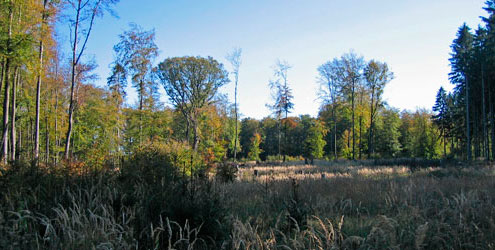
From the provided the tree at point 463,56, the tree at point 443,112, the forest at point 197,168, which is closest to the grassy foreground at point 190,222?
the forest at point 197,168

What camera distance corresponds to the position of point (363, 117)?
38.0m

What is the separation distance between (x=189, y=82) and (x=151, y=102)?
9.44 metres

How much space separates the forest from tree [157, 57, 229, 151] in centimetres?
15

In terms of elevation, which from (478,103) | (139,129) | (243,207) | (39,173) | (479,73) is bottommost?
(243,207)

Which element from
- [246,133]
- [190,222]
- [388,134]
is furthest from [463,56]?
[246,133]

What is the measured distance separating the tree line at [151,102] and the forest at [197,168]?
0.15 m

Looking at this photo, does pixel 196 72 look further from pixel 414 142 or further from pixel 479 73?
pixel 414 142

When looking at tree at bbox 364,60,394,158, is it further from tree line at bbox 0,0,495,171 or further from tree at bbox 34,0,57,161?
tree at bbox 34,0,57,161

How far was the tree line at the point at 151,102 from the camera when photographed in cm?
1552

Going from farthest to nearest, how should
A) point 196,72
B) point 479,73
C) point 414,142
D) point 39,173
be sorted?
point 414,142, point 196,72, point 479,73, point 39,173

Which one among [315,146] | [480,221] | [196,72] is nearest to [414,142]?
[315,146]

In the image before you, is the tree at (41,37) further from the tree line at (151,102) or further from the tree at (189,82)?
the tree at (189,82)

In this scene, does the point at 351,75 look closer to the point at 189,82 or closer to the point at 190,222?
the point at 189,82

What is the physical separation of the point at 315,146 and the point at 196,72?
27.1 metres
